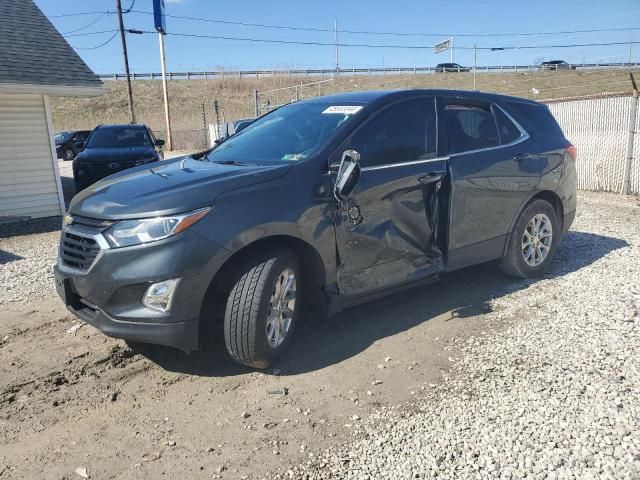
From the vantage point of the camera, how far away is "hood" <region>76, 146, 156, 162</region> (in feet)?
35.0

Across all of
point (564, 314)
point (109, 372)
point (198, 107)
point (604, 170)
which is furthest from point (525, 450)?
point (198, 107)

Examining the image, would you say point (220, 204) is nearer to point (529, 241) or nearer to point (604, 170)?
point (529, 241)

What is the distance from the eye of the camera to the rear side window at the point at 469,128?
4605mm

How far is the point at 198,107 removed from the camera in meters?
49.9

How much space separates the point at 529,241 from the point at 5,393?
4685 mm

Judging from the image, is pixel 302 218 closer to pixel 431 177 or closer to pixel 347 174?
pixel 347 174

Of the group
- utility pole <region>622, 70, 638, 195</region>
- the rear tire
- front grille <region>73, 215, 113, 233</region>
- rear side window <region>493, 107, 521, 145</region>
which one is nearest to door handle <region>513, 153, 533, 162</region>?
rear side window <region>493, 107, 521, 145</region>

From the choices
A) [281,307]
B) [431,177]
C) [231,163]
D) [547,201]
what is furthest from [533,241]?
[231,163]

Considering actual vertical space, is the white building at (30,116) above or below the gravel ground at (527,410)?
above

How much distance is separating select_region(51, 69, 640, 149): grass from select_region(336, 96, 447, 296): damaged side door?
30797 millimetres

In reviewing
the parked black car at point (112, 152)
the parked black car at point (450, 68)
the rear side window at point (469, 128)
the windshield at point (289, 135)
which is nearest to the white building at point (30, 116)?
the parked black car at point (112, 152)

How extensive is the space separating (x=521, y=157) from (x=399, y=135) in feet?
5.10

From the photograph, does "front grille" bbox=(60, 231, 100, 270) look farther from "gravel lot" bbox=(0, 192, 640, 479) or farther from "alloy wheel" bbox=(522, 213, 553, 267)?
"alloy wheel" bbox=(522, 213, 553, 267)

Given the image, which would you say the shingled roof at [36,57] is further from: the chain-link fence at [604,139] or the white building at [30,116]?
the chain-link fence at [604,139]
